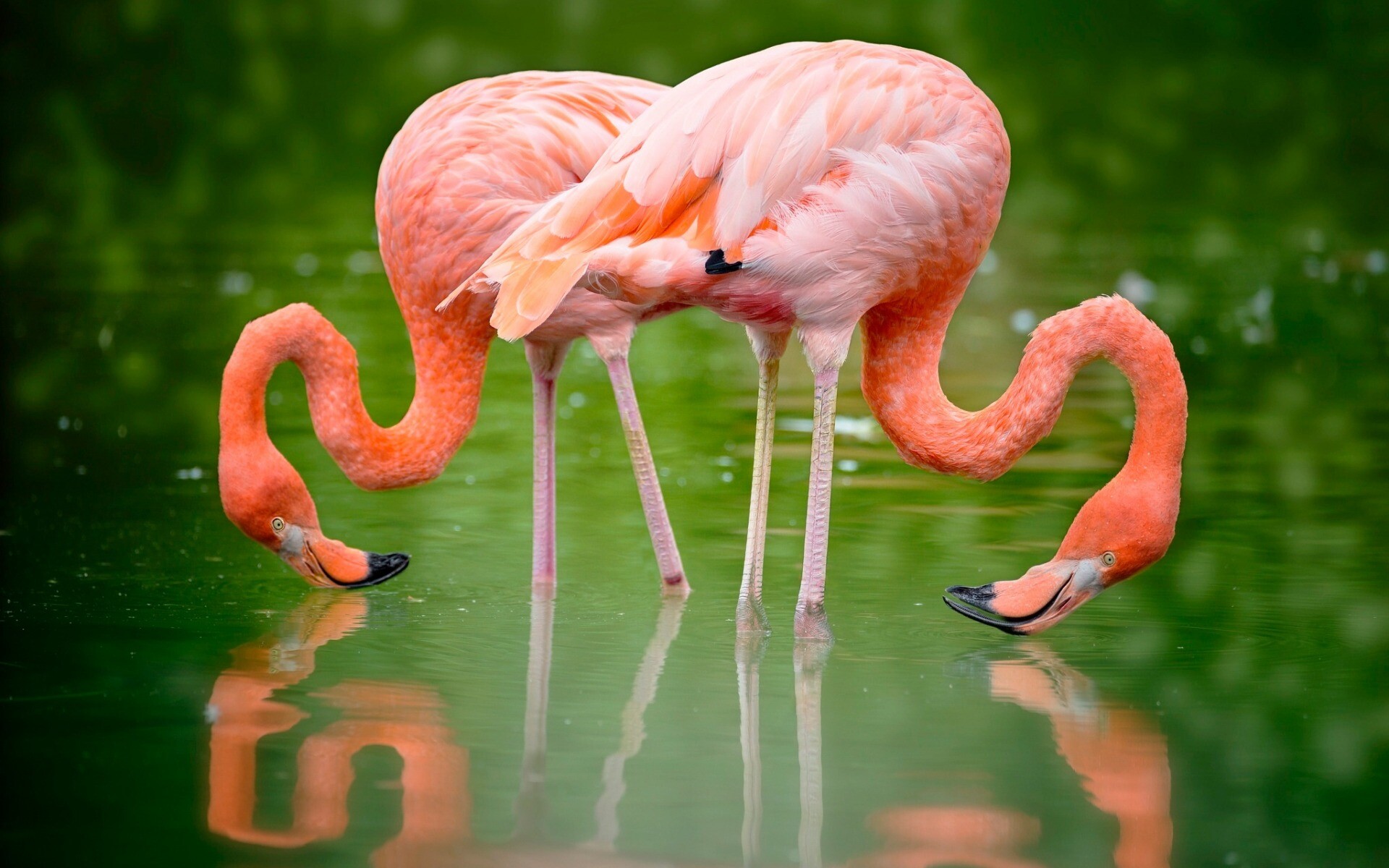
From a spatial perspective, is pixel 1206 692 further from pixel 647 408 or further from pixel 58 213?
pixel 58 213

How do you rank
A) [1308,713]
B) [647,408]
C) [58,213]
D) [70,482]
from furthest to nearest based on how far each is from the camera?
[58,213], [647,408], [70,482], [1308,713]

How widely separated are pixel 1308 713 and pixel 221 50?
15782 millimetres

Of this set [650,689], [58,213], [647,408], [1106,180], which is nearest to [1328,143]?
[1106,180]

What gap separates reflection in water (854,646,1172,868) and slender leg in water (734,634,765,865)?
247 millimetres

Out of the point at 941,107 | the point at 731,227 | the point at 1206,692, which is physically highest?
the point at 941,107

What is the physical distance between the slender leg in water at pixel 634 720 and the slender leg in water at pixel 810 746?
1.28 ft

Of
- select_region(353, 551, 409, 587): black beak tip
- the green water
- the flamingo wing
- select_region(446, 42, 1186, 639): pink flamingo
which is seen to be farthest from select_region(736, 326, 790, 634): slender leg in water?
select_region(353, 551, 409, 587): black beak tip

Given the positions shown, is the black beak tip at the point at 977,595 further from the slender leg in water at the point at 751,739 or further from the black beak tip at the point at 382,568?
the black beak tip at the point at 382,568

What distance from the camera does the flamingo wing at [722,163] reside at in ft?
16.3

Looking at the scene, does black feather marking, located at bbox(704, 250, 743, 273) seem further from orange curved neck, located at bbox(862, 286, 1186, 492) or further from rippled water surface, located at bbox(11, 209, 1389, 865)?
rippled water surface, located at bbox(11, 209, 1389, 865)

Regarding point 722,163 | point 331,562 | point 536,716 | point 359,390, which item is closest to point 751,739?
point 536,716

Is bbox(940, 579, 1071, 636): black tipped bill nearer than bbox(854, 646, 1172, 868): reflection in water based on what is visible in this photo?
No

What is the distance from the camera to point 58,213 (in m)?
15.6

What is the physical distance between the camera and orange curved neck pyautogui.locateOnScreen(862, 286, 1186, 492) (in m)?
5.05
